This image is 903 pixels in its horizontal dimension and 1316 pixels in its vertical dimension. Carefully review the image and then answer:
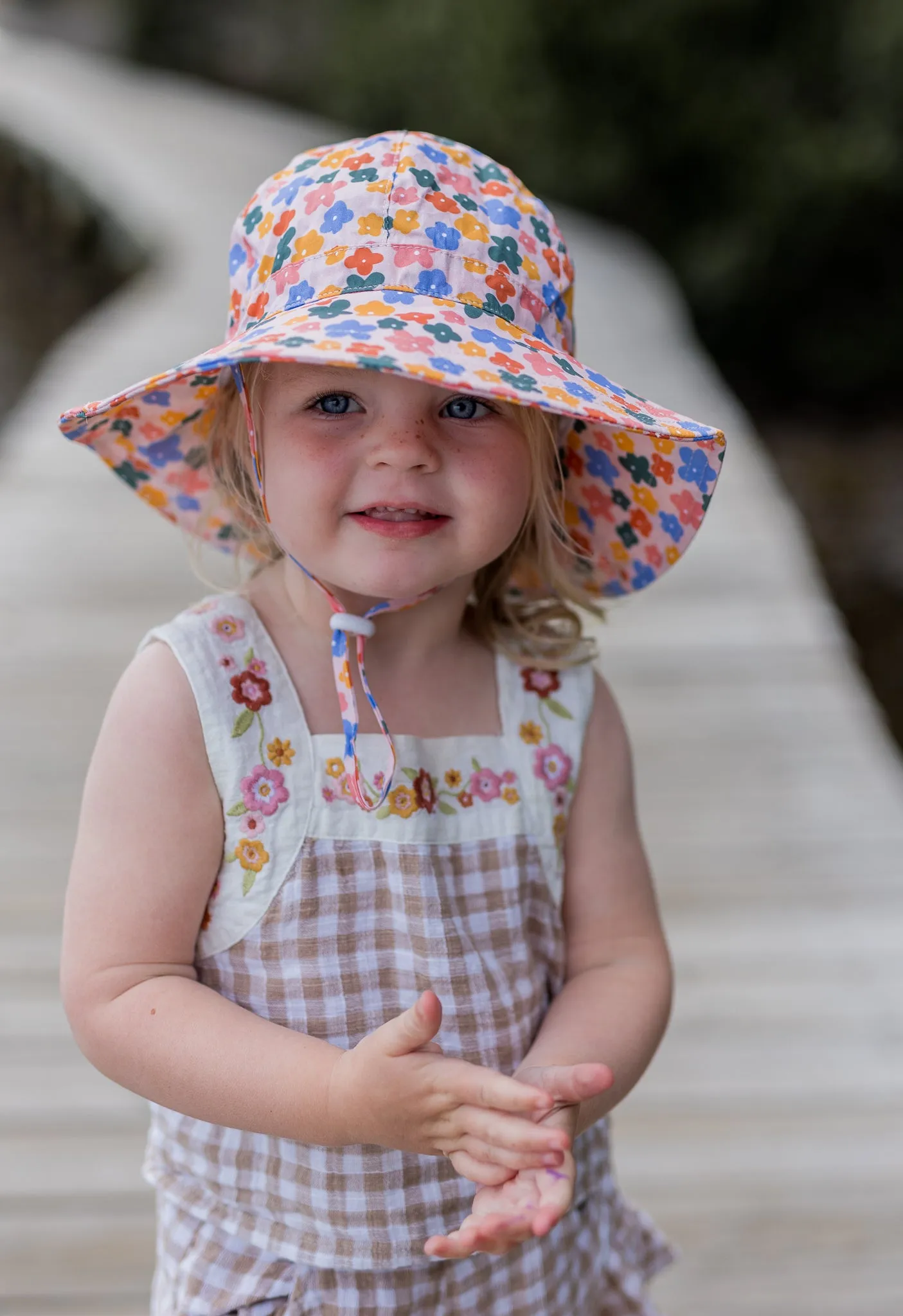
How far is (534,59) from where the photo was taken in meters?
8.73

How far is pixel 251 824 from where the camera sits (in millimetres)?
1245

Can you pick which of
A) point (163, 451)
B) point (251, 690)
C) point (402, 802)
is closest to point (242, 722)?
point (251, 690)

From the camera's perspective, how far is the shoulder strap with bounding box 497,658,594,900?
53.4 inches

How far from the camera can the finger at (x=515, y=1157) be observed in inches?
41.3

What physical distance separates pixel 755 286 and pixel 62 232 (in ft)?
17.9

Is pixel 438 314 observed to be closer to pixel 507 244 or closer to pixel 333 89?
pixel 507 244

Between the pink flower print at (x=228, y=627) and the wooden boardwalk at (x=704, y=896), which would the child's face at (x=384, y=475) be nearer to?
the pink flower print at (x=228, y=627)

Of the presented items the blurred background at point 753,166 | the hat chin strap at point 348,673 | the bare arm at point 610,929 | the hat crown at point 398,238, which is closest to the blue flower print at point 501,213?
the hat crown at point 398,238

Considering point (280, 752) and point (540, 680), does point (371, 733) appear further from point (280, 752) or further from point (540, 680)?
point (540, 680)

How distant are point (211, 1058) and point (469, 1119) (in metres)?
0.23

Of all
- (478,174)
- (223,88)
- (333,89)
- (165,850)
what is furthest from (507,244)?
(223,88)

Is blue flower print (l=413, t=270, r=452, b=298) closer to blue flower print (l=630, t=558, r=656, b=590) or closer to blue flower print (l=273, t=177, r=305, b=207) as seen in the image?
blue flower print (l=273, t=177, r=305, b=207)

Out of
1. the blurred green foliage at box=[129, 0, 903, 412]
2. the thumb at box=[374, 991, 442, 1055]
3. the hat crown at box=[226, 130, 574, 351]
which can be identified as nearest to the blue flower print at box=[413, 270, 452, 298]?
the hat crown at box=[226, 130, 574, 351]

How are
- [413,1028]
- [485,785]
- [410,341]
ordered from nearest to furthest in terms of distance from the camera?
[413,1028] → [410,341] → [485,785]
